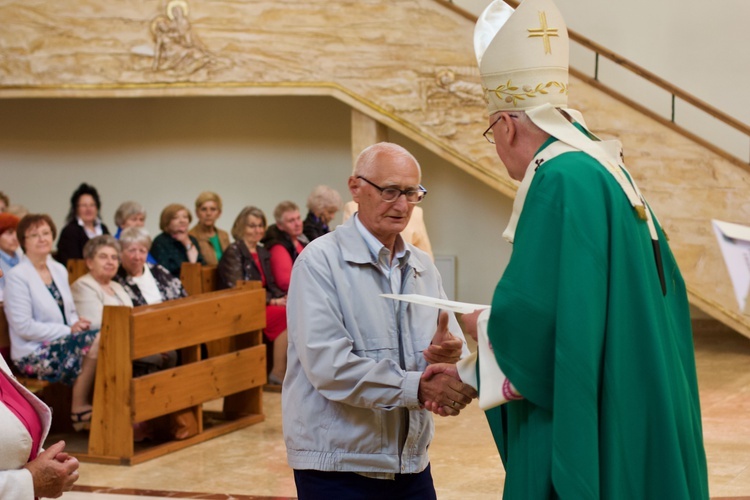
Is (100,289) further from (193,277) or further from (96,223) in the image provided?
(96,223)

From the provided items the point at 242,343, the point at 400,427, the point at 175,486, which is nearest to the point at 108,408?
the point at 175,486

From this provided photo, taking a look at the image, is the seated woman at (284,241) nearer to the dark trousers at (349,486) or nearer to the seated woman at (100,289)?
the seated woman at (100,289)

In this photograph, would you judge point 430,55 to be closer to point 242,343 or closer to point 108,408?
point 242,343

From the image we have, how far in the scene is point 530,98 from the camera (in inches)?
112

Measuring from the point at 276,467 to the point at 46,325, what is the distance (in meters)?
1.66

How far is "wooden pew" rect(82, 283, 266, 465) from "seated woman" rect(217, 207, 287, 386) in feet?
2.63

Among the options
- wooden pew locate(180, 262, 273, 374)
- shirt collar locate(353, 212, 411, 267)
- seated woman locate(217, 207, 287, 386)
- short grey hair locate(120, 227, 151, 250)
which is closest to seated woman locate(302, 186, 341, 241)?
seated woman locate(217, 207, 287, 386)

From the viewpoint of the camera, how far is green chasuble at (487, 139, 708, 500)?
97.7 inches

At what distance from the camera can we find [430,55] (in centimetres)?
1056

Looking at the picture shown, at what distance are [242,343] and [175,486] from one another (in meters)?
1.82

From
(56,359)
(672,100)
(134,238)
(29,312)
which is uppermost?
(672,100)

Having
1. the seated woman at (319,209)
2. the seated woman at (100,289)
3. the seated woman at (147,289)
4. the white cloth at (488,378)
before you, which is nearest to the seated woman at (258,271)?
the seated woman at (319,209)

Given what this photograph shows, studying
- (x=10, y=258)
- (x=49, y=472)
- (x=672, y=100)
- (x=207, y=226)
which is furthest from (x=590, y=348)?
(x=672, y=100)

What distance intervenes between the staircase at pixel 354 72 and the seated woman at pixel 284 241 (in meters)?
2.30
